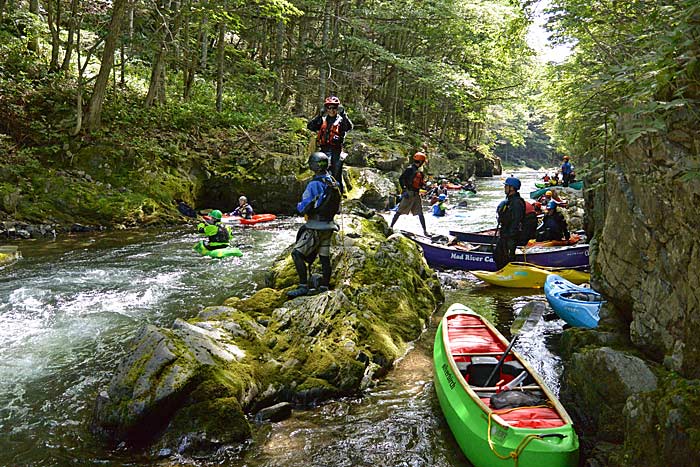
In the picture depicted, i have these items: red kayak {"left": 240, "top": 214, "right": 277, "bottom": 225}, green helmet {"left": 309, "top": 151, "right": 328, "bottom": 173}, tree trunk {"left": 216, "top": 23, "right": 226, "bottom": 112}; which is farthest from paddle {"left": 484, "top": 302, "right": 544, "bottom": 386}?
tree trunk {"left": 216, "top": 23, "right": 226, "bottom": 112}

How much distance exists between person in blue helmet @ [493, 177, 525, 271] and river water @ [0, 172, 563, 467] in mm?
801

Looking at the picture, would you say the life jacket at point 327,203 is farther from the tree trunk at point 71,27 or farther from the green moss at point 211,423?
the tree trunk at point 71,27

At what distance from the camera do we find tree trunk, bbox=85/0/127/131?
14.9 meters

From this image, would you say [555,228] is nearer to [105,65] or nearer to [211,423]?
[211,423]

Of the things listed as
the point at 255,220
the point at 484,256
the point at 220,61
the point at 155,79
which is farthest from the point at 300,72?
the point at 484,256

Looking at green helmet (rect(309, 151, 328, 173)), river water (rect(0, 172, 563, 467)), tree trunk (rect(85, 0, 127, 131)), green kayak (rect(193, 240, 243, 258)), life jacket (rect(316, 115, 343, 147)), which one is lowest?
river water (rect(0, 172, 563, 467))

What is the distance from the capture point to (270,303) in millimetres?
7207

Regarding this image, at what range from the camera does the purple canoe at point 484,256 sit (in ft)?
37.0

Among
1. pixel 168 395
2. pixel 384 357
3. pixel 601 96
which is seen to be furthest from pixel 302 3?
pixel 168 395

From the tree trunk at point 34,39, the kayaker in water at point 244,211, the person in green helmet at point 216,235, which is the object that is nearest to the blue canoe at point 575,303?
the person in green helmet at point 216,235

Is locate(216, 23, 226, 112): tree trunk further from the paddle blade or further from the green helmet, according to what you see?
the paddle blade

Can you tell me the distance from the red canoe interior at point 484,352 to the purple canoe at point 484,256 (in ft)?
16.7

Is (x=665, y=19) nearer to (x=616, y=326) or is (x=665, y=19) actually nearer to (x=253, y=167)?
(x=616, y=326)

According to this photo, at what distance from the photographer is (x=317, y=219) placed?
7000 mm
